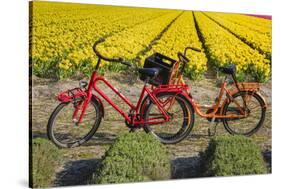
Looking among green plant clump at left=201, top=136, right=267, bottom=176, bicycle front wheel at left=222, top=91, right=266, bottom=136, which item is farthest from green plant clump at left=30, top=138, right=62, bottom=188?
bicycle front wheel at left=222, top=91, right=266, bottom=136

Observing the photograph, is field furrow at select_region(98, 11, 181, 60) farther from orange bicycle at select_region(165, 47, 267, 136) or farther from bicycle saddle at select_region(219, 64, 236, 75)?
bicycle saddle at select_region(219, 64, 236, 75)

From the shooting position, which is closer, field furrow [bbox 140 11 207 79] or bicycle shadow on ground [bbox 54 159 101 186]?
bicycle shadow on ground [bbox 54 159 101 186]

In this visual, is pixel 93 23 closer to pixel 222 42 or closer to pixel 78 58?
pixel 78 58

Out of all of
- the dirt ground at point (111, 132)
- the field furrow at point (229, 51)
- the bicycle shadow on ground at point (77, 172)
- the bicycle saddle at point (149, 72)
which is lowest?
the bicycle shadow on ground at point (77, 172)

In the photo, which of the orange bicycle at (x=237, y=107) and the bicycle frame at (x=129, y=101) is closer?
the bicycle frame at (x=129, y=101)

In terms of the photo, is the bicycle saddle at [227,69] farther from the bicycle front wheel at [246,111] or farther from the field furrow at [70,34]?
the field furrow at [70,34]

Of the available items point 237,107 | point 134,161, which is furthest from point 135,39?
point 237,107

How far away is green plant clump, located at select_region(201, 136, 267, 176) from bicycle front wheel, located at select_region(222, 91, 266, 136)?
36 centimetres

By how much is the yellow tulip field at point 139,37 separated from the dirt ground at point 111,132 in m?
0.14

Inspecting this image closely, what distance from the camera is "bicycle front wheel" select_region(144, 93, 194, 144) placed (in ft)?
23.6

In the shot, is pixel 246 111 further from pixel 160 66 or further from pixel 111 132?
pixel 111 132

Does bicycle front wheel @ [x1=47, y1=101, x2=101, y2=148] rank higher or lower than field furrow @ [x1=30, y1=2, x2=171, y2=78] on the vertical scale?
lower

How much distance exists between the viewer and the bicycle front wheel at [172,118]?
7.21 meters

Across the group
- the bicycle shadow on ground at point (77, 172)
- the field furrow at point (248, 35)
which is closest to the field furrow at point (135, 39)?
the field furrow at point (248, 35)
